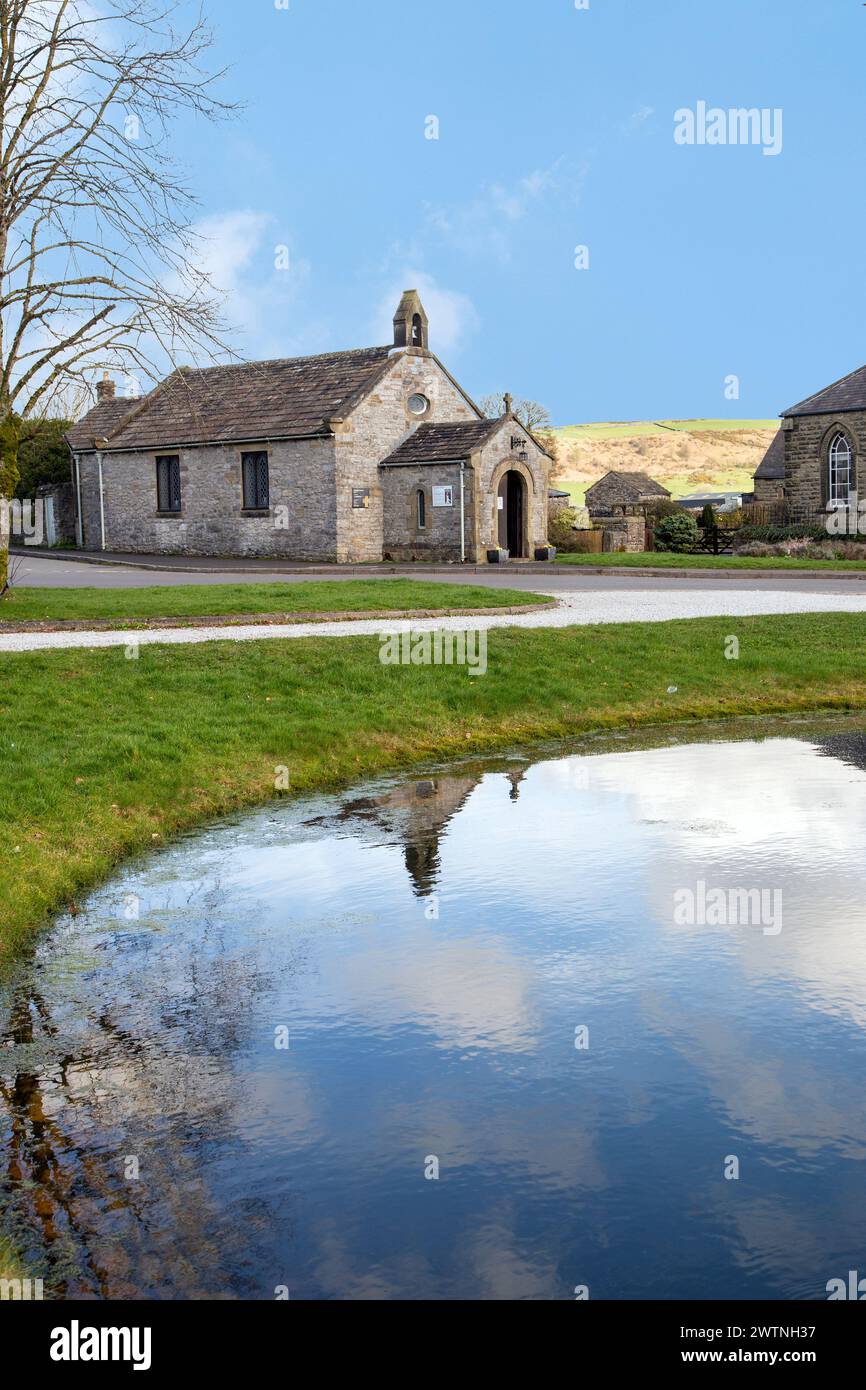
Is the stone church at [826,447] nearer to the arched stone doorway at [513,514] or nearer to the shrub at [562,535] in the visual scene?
the shrub at [562,535]

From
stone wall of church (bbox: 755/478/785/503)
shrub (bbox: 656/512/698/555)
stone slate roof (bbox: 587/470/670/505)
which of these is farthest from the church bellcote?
stone slate roof (bbox: 587/470/670/505)

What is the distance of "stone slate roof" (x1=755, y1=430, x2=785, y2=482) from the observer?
222ft

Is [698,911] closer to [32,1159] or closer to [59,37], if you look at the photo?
[32,1159]

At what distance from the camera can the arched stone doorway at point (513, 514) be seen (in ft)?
172

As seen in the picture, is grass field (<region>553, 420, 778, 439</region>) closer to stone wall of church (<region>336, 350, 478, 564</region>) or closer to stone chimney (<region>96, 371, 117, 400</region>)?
stone chimney (<region>96, 371, 117, 400</region>)

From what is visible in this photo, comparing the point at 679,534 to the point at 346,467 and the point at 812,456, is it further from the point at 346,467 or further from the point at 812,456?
the point at 346,467

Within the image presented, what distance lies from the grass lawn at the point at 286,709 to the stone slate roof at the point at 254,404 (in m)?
29.3

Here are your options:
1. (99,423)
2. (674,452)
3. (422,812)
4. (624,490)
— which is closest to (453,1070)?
(422,812)

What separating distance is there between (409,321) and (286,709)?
3739 centimetres

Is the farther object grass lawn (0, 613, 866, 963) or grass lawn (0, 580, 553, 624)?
grass lawn (0, 580, 553, 624)

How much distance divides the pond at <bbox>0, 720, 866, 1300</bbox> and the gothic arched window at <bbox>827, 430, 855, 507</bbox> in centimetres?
4924

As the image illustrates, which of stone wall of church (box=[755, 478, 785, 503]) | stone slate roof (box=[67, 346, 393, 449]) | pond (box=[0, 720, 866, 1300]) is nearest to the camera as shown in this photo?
pond (box=[0, 720, 866, 1300])

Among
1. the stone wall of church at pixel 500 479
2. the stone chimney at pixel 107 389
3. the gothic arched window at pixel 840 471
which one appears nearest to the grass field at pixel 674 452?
the stone chimney at pixel 107 389
